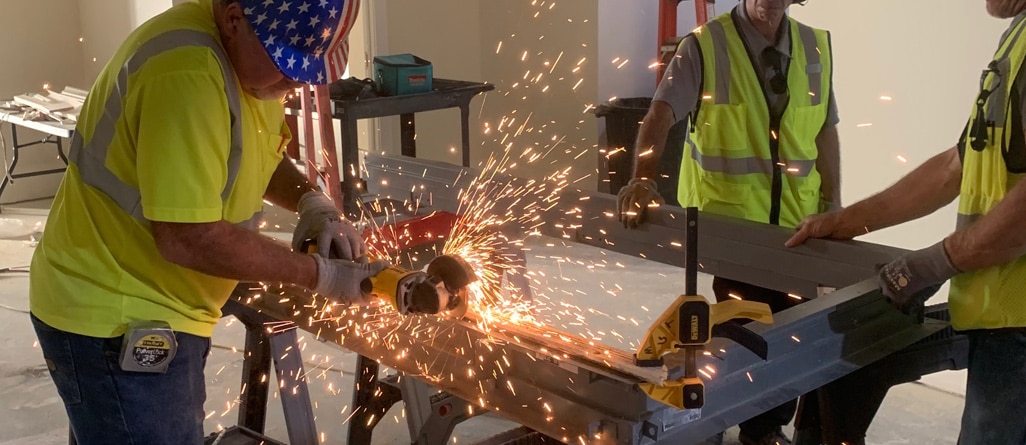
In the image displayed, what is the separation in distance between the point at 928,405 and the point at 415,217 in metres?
2.30

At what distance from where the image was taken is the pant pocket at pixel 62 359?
1.80m

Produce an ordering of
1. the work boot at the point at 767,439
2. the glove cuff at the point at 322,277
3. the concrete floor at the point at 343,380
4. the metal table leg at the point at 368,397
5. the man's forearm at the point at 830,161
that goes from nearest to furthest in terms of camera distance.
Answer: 1. the glove cuff at the point at 322,277
2. the metal table leg at the point at 368,397
3. the man's forearm at the point at 830,161
4. the work boot at the point at 767,439
5. the concrete floor at the point at 343,380

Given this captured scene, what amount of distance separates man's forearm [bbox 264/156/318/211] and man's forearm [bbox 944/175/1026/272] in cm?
142

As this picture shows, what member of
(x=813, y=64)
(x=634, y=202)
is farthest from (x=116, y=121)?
(x=813, y=64)

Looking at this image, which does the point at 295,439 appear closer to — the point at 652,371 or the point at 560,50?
the point at 652,371

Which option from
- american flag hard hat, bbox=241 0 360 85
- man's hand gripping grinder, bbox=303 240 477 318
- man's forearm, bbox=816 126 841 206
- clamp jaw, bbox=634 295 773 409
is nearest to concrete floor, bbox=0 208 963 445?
man's forearm, bbox=816 126 841 206

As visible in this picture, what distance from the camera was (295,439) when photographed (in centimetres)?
289

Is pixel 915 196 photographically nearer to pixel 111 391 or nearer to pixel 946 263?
pixel 946 263

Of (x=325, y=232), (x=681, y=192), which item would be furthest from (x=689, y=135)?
(x=325, y=232)

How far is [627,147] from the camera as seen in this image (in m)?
6.34

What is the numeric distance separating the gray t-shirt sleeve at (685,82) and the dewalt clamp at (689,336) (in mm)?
Result: 1449

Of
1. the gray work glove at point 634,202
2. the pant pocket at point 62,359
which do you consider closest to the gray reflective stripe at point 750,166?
the gray work glove at point 634,202

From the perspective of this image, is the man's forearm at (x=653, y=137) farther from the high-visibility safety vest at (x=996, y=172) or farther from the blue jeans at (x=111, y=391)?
the blue jeans at (x=111, y=391)

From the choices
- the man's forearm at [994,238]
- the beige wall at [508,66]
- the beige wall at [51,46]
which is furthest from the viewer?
the beige wall at [51,46]
